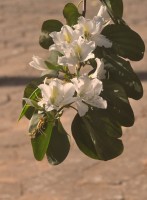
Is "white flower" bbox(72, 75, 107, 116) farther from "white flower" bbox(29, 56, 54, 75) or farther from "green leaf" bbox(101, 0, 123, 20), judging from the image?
"green leaf" bbox(101, 0, 123, 20)

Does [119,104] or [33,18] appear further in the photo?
[33,18]

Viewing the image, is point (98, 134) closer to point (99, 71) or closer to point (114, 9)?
point (99, 71)

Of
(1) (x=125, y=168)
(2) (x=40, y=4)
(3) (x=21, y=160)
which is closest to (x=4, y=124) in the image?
(3) (x=21, y=160)

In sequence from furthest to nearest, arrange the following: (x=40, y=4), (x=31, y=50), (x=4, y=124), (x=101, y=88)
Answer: (x=40, y=4) < (x=31, y=50) < (x=4, y=124) < (x=101, y=88)

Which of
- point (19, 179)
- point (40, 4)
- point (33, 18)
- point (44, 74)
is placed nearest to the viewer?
point (44, 74)

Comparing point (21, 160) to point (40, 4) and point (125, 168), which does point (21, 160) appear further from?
point (40, 4)

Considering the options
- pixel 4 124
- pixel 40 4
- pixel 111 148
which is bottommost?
pixel 40 4
